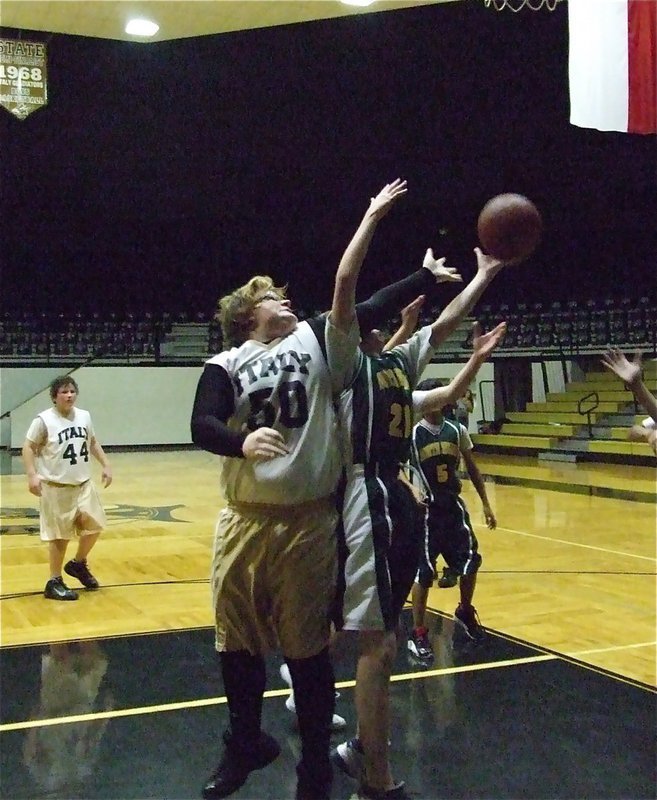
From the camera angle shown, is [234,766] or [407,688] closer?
[234,766]

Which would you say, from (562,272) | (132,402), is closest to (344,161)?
(562,272)

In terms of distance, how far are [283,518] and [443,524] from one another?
2348mm

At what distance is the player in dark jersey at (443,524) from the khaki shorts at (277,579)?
2026 millimetres

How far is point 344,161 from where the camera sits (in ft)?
54.2

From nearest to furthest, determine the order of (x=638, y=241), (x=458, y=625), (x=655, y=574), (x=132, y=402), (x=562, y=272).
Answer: (x=458, y=625) → (x=655, y=574) → (x=638, y=241) → (x=562, y=272) → (x=132, y=402)

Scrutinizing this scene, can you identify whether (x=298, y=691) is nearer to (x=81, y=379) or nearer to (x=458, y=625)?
(x=458, y=625)

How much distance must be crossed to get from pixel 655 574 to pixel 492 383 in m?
14.5

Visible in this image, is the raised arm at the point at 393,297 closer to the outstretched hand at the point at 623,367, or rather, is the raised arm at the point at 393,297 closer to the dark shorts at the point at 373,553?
the dark shorts at the point at 373,553

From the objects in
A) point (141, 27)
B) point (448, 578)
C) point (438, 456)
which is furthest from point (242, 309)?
point (141, 27)

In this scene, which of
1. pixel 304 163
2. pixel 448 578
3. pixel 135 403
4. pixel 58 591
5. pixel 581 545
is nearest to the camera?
pixel 448 578

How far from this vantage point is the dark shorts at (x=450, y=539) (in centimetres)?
484

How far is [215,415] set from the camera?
2.74 meters

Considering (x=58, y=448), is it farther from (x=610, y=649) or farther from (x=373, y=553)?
(x=373, y=553)

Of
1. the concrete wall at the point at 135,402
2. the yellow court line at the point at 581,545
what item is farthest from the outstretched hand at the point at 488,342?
the concrete wall at the point at 135,402
